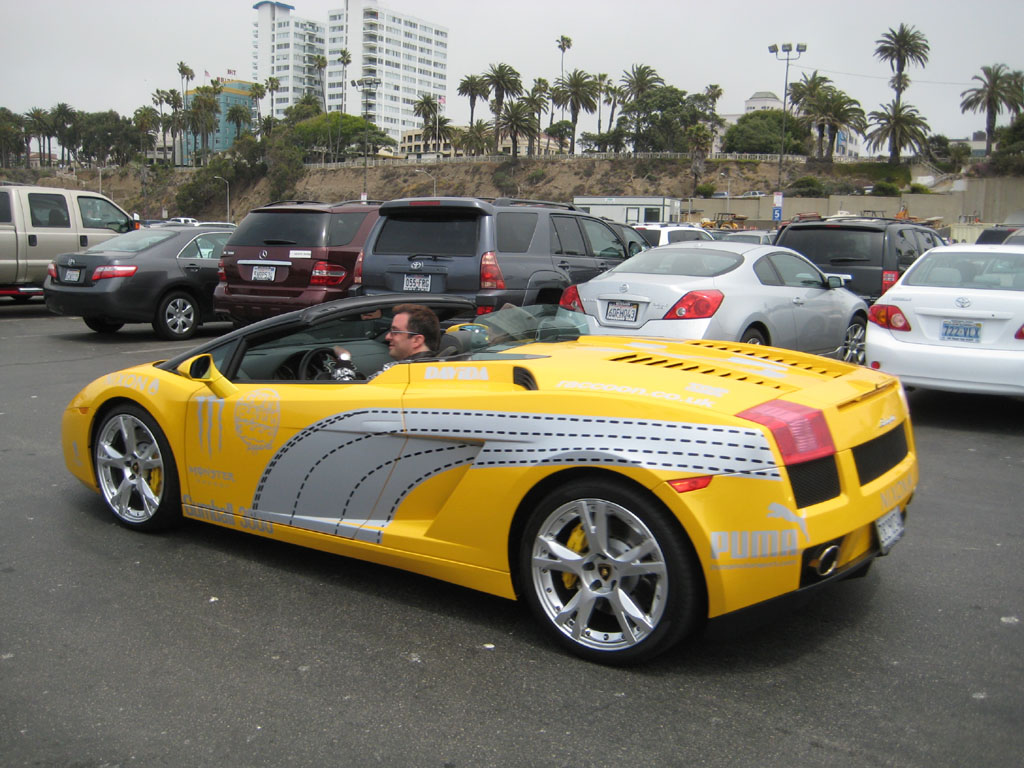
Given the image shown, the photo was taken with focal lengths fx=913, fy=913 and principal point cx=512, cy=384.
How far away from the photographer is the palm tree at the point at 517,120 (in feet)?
428

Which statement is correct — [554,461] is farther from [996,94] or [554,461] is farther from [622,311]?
[996,94]

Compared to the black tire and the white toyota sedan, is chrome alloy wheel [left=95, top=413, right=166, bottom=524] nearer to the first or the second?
the black tire

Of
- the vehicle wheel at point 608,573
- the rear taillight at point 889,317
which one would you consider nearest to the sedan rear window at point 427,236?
the rear taillight at point 889,317

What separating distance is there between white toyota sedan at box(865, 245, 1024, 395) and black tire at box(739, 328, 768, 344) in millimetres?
1027

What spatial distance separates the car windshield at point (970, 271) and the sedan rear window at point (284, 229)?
6943 mm

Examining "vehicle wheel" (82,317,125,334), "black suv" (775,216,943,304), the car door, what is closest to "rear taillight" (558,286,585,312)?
the car door

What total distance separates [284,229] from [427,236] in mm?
2814

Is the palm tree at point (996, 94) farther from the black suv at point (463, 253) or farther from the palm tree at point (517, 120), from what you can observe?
the black suv at point (463, 253)

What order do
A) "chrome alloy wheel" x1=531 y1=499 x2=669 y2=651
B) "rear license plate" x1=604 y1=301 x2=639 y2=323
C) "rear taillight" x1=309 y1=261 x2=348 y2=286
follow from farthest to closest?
"rear taillight" x1=309 y1=261 x2=348 y2=286 < "rear license plate" x1=604 y1=301 x2=639 y2=323 < "chrome alloy wheel" x1=531 y1=499 x2=669 y2=651

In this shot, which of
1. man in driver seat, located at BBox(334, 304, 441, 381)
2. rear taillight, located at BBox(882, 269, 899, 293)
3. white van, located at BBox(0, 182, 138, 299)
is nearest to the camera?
man in driver seat, located at BBox(334, 304, 441, 381)

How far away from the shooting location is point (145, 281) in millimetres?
12633

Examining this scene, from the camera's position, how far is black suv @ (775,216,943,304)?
11.8 m

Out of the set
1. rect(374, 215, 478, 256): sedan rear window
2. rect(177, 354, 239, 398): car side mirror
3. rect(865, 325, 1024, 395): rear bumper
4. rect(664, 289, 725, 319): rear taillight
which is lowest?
rect(865, 325, 1024, 395): rear bumper

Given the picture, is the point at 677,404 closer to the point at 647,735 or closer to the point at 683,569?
the point at 683,569
